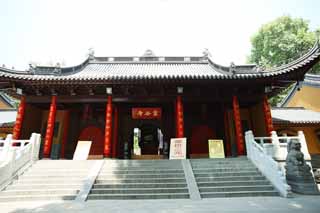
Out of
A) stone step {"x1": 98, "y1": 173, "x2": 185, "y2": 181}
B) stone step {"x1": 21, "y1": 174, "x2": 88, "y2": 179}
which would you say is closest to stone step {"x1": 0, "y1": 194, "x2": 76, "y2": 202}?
stone step {"x1": 21, "y1": 174, "x2": 88, "y2": 179}

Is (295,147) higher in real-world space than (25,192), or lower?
higher

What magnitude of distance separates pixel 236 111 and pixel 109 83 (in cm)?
601

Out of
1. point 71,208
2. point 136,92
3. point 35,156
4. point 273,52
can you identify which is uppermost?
point 273,52

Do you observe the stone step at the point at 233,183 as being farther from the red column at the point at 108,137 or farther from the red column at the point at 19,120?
the red column at the point at 19,120

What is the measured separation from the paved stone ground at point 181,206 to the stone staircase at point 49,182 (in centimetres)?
44

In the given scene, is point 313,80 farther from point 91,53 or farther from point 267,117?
point 91,53

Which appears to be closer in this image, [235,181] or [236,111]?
[235,181]

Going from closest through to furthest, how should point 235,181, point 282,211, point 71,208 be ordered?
1. point 282,211
2. point 71,208
3. point 235,181

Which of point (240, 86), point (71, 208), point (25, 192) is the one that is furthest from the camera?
point (240, 86)

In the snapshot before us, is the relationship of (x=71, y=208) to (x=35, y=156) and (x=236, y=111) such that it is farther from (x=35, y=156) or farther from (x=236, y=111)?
(x=236, y=111)

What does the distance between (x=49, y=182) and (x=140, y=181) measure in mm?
2995

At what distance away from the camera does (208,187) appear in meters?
6.28

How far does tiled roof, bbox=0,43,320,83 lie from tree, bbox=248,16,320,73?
34.5 ft

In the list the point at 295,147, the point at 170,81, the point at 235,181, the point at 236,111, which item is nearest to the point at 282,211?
the point at 235,181
